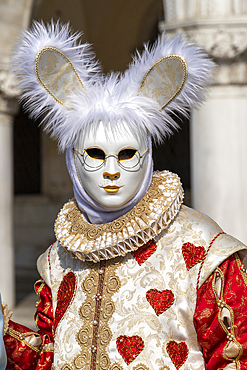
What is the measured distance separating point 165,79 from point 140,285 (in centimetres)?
74

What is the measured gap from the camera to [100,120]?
1.85 m

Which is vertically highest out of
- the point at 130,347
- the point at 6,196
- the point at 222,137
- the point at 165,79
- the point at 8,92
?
the point at 8,92

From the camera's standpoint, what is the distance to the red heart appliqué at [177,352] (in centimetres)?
173

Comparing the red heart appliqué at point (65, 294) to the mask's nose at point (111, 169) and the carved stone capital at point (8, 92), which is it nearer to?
the mask's nose at point (111, 169)

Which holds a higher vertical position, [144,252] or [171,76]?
[171,76]

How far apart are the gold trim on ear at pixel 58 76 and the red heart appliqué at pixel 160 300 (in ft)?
2.55

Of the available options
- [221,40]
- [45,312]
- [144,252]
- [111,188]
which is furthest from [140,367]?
[221,40]

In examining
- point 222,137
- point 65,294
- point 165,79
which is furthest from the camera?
point 222,137

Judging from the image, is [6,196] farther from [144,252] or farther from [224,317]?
[224,317]

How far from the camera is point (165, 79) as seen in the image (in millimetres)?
1879

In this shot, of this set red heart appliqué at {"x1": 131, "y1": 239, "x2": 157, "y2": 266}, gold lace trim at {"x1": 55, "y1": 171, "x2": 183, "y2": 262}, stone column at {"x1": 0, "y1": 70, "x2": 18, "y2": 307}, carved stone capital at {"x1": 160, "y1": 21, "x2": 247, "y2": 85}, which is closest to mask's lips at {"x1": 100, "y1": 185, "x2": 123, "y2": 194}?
gold lace trim at {"x1": 55, "y1": 171, "x2": 183, "y2": 262}

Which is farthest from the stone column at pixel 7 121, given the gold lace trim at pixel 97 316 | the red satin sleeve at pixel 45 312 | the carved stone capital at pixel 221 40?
the gold lace trim at pixel 97 316

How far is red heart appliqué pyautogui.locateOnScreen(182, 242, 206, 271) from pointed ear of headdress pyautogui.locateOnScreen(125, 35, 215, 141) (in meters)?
0.41

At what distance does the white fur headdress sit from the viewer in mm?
1842
